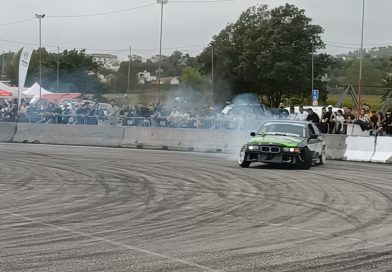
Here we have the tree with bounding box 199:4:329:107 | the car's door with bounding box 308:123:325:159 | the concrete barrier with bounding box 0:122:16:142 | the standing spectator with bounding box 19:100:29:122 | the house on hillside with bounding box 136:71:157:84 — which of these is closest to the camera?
the car's door with bounding box 308:123:325:159

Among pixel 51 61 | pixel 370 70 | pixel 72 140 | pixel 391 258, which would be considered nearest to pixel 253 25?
pixel 370 70

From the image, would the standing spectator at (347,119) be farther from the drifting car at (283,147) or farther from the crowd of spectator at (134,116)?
the drifting car at (283,147)

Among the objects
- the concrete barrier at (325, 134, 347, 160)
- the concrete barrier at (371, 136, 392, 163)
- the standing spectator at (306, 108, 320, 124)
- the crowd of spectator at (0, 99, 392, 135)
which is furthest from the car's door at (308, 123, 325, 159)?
the crowd of spectator at (0, 99, 392, 135)

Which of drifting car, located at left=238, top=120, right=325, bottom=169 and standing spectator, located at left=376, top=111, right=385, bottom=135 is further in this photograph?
standing spectator, located at left=376, top=111, right=385, bottom=135

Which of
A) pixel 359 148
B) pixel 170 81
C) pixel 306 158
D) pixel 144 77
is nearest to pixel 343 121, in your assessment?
pixel 359 148

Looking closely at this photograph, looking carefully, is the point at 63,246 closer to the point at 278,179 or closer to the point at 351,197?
the point at 351,197

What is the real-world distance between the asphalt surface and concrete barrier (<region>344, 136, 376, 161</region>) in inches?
209

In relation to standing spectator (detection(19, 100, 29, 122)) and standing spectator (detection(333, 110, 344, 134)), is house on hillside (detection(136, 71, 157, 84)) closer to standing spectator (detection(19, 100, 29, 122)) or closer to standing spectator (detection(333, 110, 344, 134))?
standing spectator (detection(19, 100, 29, 122))

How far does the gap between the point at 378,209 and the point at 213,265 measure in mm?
5143

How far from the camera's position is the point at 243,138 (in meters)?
25.9

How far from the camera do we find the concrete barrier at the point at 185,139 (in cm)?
2623

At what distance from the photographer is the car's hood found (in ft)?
60.2

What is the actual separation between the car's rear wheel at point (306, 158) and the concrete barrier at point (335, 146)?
5.25 m

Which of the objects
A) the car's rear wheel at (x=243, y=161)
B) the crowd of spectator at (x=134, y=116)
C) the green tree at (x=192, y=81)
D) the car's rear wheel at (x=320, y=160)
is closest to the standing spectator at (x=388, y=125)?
the crowd of spectator at (x=134, y=116)
